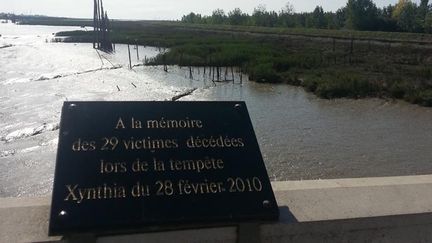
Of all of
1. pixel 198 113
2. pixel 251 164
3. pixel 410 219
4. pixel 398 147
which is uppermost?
pixel 198 113

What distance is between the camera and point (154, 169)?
3.31 m

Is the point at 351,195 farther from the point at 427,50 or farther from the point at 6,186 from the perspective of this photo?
the point at 427,50

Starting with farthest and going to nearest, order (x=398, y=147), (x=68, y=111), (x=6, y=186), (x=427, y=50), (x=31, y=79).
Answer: (x=427, y=50) → (x=31, y=79) → (x=398, y=147) → (x=6, y=186) → (x=68, y=111)

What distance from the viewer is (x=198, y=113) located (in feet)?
12.4

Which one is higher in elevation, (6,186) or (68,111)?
(68,111)

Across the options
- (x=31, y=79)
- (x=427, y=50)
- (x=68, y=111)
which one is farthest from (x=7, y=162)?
(x=427, y=50)

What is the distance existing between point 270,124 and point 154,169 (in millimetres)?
12610

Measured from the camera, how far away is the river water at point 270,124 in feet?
36.0

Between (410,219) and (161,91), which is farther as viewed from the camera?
(161,91)

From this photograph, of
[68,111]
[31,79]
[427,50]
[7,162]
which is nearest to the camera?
[68,111]

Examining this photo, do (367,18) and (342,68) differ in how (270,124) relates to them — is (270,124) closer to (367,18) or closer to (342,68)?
(342,68)

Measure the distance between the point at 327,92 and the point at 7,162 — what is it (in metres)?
14.6

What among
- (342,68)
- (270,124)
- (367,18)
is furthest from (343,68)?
(367,18)

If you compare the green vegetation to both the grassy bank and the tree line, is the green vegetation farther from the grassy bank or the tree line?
the tree line
